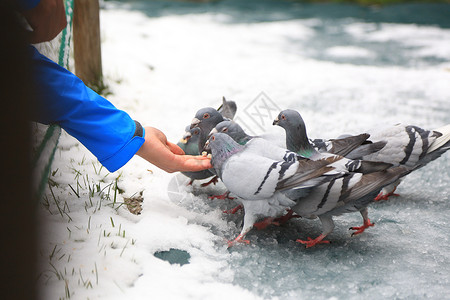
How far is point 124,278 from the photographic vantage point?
2025 mm

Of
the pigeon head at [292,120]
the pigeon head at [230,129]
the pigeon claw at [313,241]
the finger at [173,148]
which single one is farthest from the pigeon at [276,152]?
the pigeon claw at [313,241]

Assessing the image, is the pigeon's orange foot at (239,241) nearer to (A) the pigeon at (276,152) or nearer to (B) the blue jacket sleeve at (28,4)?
(A) the pigeon at (276,152)

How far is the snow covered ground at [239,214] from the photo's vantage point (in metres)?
2.07

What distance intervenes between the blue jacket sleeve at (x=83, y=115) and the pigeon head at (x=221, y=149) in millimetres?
386

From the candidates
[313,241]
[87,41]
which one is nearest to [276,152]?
[313,241]

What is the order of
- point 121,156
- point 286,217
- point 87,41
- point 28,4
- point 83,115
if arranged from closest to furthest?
point 28,4
point 83,115
point 121,156
point 286,217
point 87,41

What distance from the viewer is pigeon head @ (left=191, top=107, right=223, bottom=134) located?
2941 mm

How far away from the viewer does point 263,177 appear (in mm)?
2293

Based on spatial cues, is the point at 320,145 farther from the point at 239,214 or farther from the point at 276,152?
the point at 239,214

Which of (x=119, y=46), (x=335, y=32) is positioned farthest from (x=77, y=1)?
(x=335, y=32)

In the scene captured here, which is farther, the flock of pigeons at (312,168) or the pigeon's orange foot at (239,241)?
the pigeon's orange foot at (239,241)

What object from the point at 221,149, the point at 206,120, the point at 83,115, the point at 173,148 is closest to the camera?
the point at 83,115

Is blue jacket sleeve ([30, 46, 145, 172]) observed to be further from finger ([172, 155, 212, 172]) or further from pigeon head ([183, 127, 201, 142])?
pigeon head ([183, 127, 201, 142])

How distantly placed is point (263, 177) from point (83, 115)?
2.97 feet
